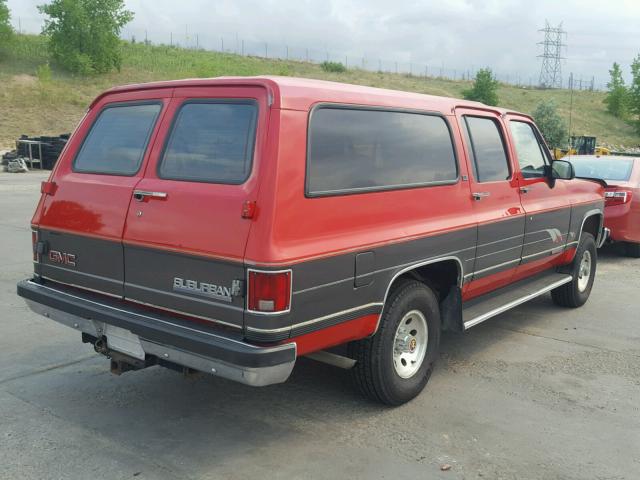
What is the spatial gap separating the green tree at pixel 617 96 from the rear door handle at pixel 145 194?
69636 millimetres

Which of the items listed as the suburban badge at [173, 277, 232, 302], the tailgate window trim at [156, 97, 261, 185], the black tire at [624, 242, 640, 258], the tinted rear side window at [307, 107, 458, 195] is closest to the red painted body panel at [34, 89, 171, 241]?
the tailgate window trim at [156, 97, 261, 185]

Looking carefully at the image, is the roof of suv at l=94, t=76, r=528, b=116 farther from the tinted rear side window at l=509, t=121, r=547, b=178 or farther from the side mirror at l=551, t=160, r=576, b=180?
the side mirror at l=551, t=160, r=576, b=180

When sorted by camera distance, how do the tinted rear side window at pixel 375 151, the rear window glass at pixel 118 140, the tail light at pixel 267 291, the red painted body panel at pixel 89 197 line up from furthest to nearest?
the rear window glass at pixel 118 140, the red painted body panel at pixel 89 197, the tinted rear side window at pixel 375 151, the tail light at pixel 267 291

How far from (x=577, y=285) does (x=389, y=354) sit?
3645mm

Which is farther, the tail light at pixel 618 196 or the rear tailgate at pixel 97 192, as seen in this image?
the tail light at pixel 618 196

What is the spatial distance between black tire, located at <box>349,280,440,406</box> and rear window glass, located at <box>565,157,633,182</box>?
21.7 ft

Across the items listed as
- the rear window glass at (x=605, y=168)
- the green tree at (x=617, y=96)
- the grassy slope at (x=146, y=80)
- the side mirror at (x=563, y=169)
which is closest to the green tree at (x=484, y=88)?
the grassy slope at (x=146, y=80)

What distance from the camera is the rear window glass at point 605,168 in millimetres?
10020

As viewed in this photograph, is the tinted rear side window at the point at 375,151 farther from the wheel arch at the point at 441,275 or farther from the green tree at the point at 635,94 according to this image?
the green tree at the point at 635,94

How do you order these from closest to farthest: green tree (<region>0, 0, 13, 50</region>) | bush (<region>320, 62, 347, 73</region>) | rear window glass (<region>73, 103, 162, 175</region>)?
1. rear window glass (<region>73, 103, 162, 175</region>)
2. green tree (<region>0, 0, 13, 50</region>)
3. bush (<region>320, 62, 347, 73</region>)

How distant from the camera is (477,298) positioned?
527cm

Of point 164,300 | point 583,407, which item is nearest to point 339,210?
point 164,300

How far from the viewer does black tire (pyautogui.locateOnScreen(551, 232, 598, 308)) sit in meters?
6.80

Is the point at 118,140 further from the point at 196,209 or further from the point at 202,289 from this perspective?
the point at 202,289
